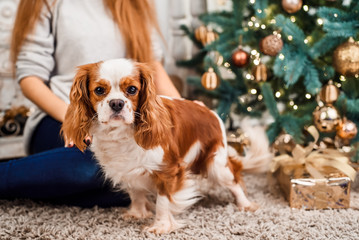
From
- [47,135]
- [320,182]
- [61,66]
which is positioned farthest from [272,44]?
[47,135]

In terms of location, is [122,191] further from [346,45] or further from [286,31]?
[346,45]

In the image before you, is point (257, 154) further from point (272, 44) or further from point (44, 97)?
point (44, 97)

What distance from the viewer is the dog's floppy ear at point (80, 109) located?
1130 mm

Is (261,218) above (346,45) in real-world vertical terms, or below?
below

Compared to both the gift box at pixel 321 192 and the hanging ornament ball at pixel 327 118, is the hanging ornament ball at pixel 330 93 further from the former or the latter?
the gift box at pixel 321 192

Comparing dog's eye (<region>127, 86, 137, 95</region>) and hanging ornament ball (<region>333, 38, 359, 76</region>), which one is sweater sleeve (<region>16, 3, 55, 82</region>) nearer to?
dog's eye (<region>127, 86, 137, 95</region>)

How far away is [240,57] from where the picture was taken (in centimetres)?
192

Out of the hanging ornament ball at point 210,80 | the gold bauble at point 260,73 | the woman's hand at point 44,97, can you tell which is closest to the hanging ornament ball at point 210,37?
the hanging ornament ball at point 210,80

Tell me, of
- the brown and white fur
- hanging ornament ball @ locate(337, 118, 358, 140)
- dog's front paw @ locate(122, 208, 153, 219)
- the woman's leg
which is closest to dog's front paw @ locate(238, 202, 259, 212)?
the brown and white fur

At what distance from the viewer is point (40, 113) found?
1702 mm

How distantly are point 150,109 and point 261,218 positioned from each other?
621 millimetres

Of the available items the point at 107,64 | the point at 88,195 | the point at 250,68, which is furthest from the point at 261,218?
the point at 250,68

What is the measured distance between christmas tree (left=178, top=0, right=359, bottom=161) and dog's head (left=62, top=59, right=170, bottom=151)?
31.7 inches

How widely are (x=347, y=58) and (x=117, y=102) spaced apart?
109 cm
